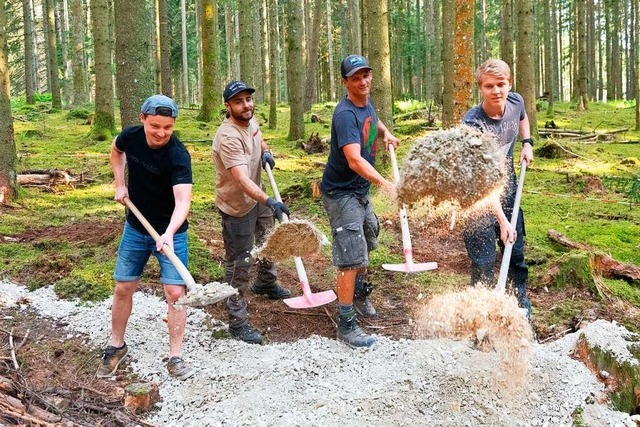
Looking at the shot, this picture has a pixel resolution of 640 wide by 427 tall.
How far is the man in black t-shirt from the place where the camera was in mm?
3543

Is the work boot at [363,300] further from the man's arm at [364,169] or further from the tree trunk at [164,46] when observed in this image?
the tree trunk at [164,46]

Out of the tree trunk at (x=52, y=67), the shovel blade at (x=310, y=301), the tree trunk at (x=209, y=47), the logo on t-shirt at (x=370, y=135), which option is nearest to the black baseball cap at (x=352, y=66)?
the logo on t-shirt at (x=370, y=135)

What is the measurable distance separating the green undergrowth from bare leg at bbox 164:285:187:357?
4.79ft

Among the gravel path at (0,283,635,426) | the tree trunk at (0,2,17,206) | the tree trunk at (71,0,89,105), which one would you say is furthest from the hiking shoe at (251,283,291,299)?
the tree trunk at (71,0,89,105)

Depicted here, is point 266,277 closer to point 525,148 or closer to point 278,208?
point 278,208

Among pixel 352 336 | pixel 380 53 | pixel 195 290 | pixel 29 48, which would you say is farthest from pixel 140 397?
pixel 29 48

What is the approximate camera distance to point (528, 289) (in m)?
5.09

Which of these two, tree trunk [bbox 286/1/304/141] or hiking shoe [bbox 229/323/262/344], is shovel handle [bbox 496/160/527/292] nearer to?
hiking shoe [bbox 229/323/262/344]

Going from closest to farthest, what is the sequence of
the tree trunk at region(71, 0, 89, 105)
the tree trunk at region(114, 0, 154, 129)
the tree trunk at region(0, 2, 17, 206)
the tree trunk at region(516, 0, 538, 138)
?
the tree trunk at region(114, 0, 154, 129), the tree trunk at region(0, 2, 17, 206), the tree trunk at region(516, 0, 538, 138), the tree trunk at region(71, 0, 89, 105)

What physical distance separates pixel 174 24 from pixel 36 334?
32.4 metres

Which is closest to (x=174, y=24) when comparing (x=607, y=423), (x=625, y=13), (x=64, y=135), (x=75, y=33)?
(x=75, y=33)

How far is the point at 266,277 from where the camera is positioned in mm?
4977

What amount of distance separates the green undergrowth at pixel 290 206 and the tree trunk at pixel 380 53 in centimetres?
79

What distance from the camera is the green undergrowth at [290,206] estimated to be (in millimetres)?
5309
